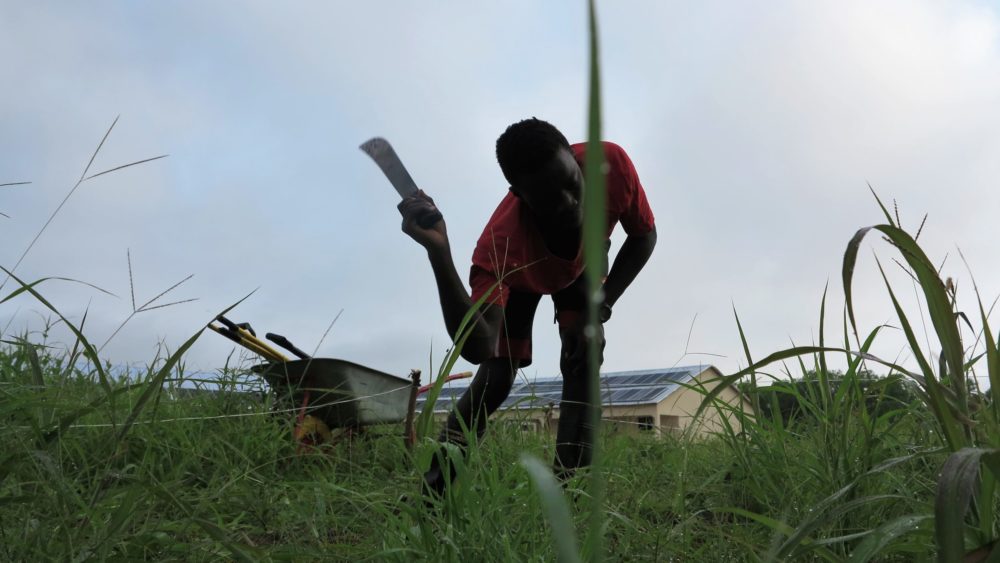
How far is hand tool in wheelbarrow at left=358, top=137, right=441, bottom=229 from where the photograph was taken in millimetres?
2549

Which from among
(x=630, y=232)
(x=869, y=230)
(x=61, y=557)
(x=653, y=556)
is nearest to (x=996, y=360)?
(x=869, y=230)

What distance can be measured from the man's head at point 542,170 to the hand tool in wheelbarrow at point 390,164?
0.32m

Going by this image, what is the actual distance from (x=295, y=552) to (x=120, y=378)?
9.18ft

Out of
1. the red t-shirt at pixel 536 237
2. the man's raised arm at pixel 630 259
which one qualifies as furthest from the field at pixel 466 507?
the man's raised arm at pixel 630 259

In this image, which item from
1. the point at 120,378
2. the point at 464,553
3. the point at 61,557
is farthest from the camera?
the point at 120,378

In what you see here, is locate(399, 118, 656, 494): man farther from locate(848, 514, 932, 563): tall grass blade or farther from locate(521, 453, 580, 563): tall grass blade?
locate(521, 453, 580, 563): tall grass blade

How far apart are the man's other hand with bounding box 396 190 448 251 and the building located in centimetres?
45

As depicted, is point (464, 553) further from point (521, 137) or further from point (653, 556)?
point (521, 137)

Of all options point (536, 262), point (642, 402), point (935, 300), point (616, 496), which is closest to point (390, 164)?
point (536, 262)

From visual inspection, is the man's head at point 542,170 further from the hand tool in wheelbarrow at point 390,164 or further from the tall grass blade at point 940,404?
the tall grass blade at point 940,404

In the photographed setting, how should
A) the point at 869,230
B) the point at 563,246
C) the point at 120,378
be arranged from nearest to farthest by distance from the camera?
the point at 869,230
the point at 563,246
the point at 120,378

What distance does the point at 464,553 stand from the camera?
4.05 ft

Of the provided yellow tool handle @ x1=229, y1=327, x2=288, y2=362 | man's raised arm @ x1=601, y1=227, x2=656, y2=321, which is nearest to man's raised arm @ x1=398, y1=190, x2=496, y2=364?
man's raised arm @ x1=601, y1=227, x2=656, y2=321

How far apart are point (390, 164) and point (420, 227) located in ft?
1.27
